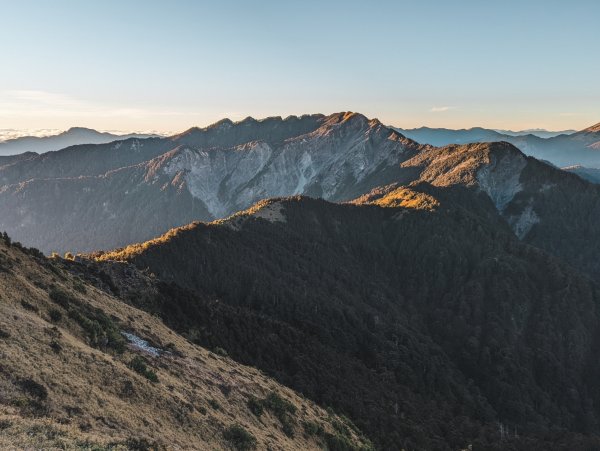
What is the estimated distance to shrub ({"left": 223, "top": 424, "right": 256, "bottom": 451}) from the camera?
4025 centimetres

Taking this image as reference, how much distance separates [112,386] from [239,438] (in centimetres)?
1242

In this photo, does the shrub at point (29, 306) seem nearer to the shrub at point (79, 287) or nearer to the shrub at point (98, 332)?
the shrub at point (98, 332)

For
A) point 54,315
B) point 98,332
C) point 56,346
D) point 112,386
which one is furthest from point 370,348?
point 56,346

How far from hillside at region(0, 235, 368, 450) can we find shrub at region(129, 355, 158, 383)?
0.09 m

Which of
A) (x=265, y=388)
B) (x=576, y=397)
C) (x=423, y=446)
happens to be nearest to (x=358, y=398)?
(x=423, y=446)

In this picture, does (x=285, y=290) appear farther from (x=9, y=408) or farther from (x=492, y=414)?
(x=9, y=408)

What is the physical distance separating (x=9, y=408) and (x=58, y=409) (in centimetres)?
319

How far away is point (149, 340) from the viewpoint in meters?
54.9

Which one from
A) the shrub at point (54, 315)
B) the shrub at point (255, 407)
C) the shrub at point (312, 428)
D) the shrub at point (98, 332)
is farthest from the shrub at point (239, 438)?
the shrub at point (54, 315)

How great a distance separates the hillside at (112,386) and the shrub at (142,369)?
9 cm

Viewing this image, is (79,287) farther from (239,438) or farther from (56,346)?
(239,438)

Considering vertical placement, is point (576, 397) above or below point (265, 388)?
below

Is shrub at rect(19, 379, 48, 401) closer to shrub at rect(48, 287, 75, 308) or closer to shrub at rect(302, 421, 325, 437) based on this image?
shrub at rect(48, 287, 75, 308)

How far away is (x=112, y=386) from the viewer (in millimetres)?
35562
